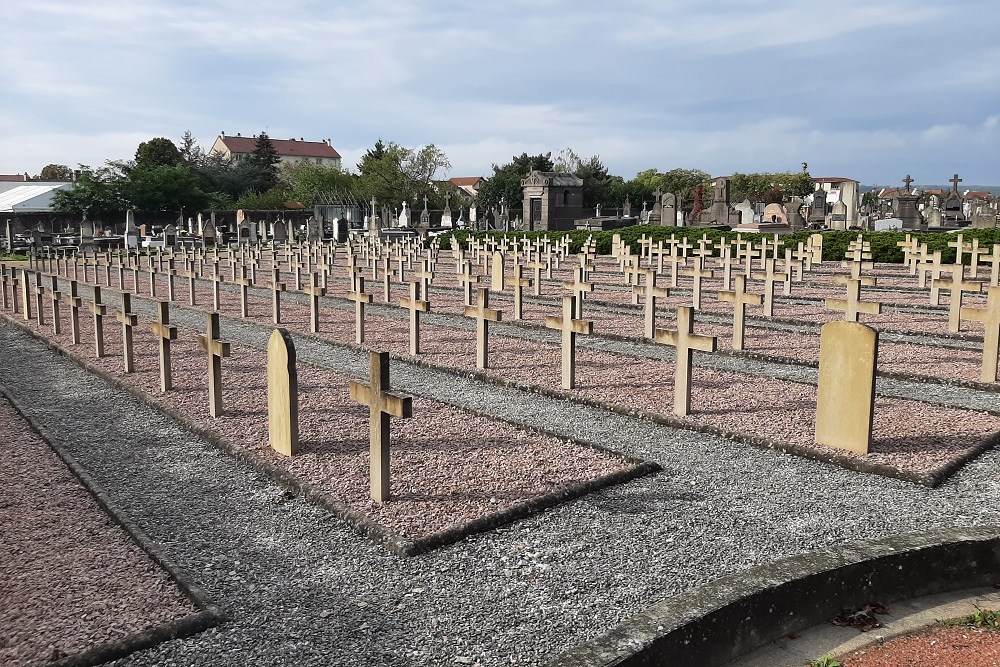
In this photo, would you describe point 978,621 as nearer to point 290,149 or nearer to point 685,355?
point 685,355

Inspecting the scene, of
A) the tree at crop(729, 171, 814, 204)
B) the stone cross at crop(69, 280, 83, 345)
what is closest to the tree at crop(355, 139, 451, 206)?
the tree at crop(729, 171, 814, 204)

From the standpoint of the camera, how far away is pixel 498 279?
18406 mm

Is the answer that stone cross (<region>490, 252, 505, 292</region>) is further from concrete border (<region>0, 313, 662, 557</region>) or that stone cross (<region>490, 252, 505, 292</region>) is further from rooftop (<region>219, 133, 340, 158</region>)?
rooftop (<region>219, 133, 340, 158</region>)

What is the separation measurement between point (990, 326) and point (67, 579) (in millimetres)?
8504

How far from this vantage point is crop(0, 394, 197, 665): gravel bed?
11.8ft

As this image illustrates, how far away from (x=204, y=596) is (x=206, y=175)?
75543mm

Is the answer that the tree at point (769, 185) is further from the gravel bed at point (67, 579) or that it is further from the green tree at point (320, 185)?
the gravel bed at point (67, 579)

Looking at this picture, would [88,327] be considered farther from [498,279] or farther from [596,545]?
[596,545]

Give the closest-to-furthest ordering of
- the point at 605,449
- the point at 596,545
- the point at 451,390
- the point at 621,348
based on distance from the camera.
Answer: the point at 596,545 → the point at 605,449 → the point at 451,390 → the point at 621,348

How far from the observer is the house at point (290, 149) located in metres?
120

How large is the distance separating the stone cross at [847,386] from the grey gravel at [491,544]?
1.40 feet

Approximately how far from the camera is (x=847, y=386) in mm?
6391

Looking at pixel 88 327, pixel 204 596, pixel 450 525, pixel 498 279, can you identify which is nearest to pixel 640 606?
pixel 450 525

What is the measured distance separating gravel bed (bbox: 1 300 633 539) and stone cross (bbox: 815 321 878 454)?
5.79 feet
